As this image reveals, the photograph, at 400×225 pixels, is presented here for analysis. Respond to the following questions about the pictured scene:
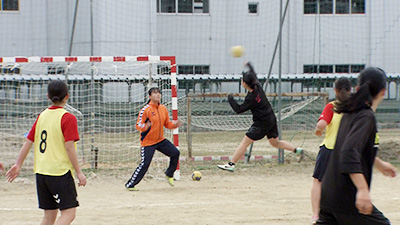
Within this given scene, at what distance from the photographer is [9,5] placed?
2334 centimetres

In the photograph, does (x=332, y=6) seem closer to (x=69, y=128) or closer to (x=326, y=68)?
(x=326, y=68)

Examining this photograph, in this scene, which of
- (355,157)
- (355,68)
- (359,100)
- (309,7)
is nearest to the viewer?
(355,157)

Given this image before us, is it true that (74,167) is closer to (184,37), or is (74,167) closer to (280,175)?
(280,175)

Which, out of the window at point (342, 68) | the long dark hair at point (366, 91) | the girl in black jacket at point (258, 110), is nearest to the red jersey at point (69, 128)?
the long dark hair at point (366, 91)

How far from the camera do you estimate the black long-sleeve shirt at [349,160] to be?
3.33 meters

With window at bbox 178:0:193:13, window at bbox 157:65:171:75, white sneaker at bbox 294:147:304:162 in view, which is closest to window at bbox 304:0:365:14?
window at bbox 178:0:193:13

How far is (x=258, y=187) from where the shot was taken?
32.9 ft

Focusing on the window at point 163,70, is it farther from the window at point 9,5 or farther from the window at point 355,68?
the window at point 355,68

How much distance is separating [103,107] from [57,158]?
1024cm

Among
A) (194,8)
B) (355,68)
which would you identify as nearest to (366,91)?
(194,8)

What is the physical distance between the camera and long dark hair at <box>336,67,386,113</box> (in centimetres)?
346

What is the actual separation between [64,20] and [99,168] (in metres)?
13.3

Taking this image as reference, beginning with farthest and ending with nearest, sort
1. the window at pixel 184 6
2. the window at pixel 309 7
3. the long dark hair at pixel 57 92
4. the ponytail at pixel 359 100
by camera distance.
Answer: the window at pixel 309 7 < the window at pixel 184 6 < the long dark hair at pixel 57 92 < the ponytail at pixel 359 100

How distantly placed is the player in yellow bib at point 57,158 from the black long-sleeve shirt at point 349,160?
245cm
